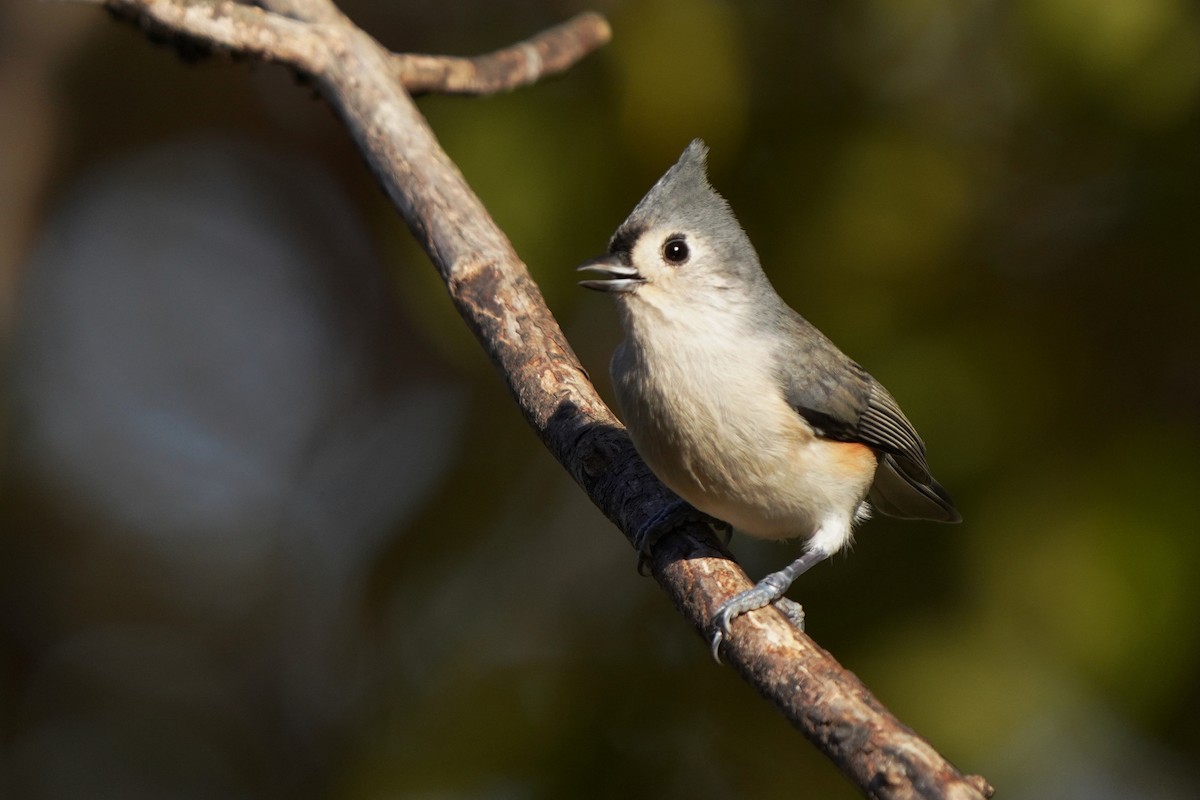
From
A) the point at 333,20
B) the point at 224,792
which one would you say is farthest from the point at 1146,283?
the point at 224,792

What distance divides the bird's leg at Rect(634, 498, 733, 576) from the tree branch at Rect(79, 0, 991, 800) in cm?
2

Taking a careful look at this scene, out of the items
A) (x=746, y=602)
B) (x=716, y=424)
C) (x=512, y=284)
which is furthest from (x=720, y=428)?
(x=512, y=284)

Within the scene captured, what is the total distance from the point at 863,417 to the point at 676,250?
64 centimetres

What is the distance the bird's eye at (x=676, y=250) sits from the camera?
256 centimetres

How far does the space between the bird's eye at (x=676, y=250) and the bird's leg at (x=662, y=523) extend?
565 mm

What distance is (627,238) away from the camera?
256cm

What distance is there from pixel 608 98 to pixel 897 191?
0.95 metres

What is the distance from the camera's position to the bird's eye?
256cm

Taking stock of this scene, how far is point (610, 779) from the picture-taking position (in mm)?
3111

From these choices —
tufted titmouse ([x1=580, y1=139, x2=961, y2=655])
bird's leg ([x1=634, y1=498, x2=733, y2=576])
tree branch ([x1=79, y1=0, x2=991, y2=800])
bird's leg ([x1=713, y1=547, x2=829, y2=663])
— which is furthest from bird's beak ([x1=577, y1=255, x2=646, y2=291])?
bird's leg ([x1=713, y1=547, x2=829, y2=663])

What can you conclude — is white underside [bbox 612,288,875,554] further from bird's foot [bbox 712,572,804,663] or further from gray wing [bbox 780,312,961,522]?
bird's foot [bbox 712,572,804,663]

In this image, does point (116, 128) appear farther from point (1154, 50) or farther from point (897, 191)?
point (1154, 50)

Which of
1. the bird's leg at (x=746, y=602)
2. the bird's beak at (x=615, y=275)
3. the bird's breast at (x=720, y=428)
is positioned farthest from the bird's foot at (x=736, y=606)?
the bird's beak at (x=615, y=275)

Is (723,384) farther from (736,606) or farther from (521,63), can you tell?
(521,63)
